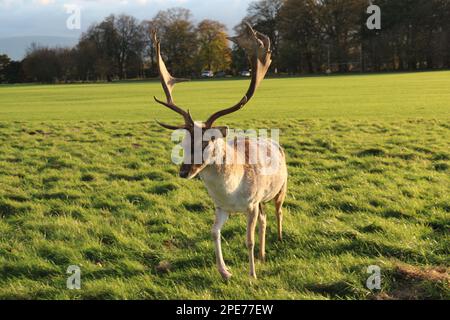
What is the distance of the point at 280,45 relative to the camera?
319 feet

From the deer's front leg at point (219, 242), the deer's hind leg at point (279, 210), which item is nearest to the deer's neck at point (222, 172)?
the deer's front leg at point (219, 242)

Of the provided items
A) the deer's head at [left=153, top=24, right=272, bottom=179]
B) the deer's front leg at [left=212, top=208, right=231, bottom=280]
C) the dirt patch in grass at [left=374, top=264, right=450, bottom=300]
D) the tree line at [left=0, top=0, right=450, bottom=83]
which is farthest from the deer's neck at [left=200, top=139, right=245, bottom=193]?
the tree line at [left=0, top=0, right=450, bottom=83]

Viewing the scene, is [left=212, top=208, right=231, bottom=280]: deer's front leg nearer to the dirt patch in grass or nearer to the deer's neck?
the deer's neck

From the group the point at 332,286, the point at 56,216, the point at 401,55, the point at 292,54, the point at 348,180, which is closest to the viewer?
the point at 332,286

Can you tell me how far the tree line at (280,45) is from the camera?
291 feet

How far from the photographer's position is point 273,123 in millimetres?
17969

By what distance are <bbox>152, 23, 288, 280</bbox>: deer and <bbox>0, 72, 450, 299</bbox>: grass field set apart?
2.04 feet

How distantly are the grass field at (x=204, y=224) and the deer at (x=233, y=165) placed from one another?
623mm

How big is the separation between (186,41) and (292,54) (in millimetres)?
24377

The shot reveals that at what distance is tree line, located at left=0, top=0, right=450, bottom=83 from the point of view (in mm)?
88562

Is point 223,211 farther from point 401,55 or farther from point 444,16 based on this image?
point 444,16

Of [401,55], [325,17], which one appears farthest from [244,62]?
[401,55]

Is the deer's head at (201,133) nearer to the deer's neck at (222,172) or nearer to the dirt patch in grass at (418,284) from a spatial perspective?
the deer's neck at (222,172)

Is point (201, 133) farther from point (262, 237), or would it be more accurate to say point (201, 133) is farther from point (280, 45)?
point (280, 45)
